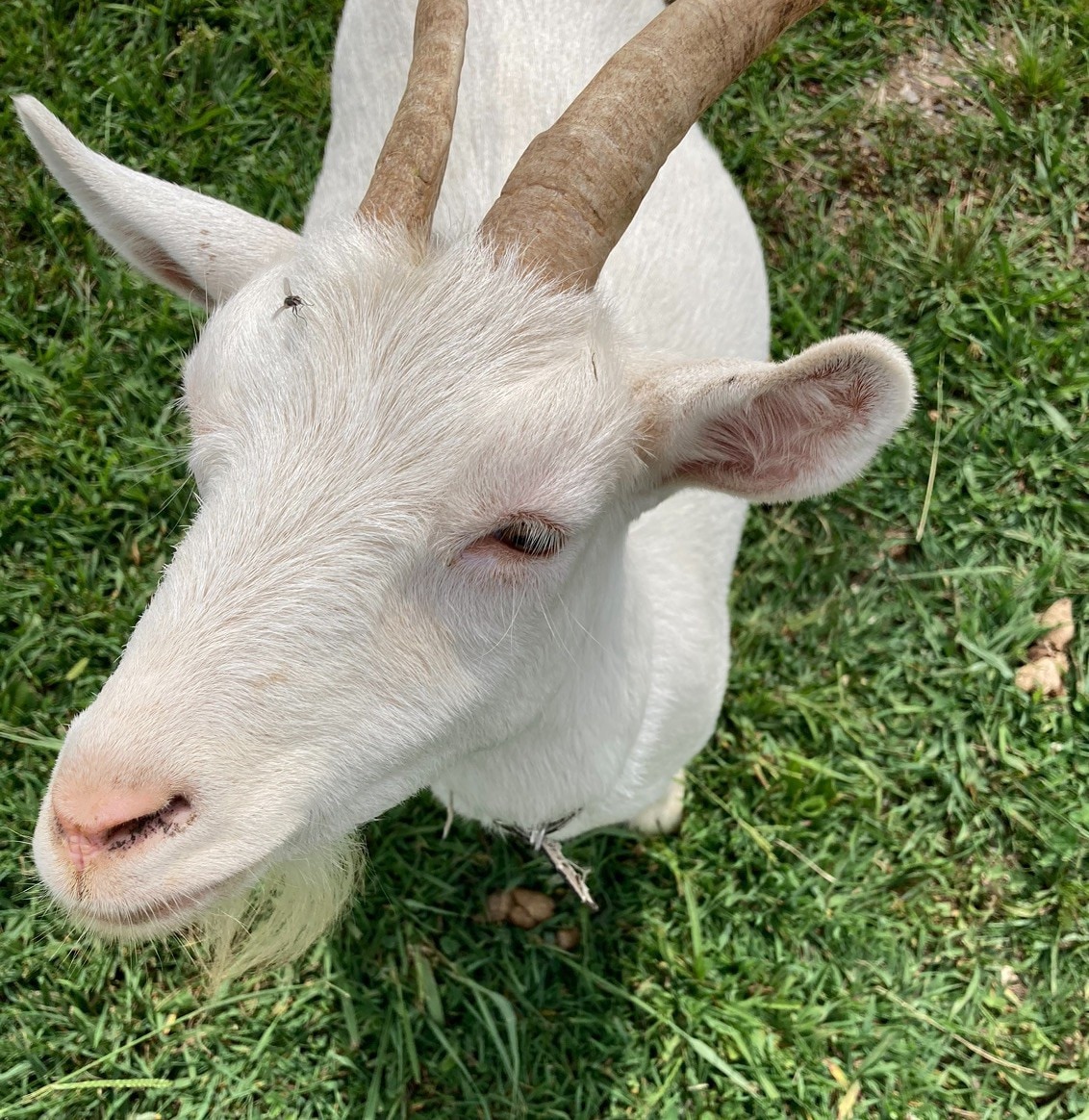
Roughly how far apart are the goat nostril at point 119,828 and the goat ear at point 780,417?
1.05m

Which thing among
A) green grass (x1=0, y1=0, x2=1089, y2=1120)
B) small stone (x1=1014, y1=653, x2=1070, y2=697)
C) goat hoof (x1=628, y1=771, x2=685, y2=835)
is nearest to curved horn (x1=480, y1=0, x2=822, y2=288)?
goat hoof (x1=628, y1=771, x2=685, y2=835)

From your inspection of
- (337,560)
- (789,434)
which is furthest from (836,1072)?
(337,560)

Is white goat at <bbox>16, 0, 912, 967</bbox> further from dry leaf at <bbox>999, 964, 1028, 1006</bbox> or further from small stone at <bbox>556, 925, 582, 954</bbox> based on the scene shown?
dry leaf at <bbox>999, 964, 1028, 1006</bbox>

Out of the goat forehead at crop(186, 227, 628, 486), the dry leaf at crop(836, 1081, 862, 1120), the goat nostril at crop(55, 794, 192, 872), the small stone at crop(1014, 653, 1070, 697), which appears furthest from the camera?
the small stone at crop(1014, 653, 1070, 697)

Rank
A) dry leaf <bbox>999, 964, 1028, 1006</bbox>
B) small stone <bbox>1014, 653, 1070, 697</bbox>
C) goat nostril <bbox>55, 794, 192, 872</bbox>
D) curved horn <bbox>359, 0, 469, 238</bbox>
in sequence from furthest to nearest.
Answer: small stone <bbox>1014, 653, 1070, 697</bbox> → dry leaf <bbox>999, 964, 1028, 1006</bbox> → curved horn <bbox>359, 0, 469, 238</bbox> → goat nostril <bbox>55, 794, 192, 872</bbox>

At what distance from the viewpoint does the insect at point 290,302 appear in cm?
182

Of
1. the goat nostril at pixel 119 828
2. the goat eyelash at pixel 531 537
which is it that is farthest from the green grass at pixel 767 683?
the goat eyelash at pixel 531 537

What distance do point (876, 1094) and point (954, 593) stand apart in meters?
1.94

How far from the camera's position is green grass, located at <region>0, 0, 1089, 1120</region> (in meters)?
3.68

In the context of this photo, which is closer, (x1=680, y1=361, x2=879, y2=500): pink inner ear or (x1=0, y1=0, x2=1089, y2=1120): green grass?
(x1=680, y1=361, x2=879, y2=500): pink inner ear

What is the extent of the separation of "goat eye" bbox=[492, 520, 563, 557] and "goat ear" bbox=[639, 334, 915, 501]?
282 millimetres

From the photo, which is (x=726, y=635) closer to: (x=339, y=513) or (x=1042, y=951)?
(x=1042, y=951)

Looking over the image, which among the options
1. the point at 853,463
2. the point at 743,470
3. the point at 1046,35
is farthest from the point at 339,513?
the point at 1046,35

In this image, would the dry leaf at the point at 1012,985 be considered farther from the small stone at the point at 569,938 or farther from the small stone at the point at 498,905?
the small stone at the point at 498,905
